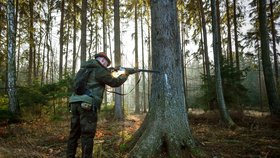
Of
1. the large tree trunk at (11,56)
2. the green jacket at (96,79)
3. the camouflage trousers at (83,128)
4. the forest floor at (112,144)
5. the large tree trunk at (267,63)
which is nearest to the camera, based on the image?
the camouflage trousers at (83,128)

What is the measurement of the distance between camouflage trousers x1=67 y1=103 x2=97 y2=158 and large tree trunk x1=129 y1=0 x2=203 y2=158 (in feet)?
3.08

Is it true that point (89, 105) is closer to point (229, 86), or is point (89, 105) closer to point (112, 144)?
point (112, 144)

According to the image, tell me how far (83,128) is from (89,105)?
A: 0.49m

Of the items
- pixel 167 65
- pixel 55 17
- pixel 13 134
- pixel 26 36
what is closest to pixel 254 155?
pixel 167 65

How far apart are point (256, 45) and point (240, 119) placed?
46.5 ft

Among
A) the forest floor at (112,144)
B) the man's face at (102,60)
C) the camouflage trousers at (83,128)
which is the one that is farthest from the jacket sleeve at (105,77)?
the forest floor at (112,144)

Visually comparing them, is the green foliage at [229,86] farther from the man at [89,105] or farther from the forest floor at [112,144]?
the man at [89,105]

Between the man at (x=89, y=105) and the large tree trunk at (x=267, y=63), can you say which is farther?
the large tree trunk at (x=267, y=63)

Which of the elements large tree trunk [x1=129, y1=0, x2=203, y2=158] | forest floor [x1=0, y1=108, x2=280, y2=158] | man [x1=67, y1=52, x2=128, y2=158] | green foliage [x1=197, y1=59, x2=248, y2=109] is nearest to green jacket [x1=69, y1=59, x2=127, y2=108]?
man [x1=67, y1=52, x2=128, y2=158]

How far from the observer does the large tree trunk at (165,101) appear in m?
5.78

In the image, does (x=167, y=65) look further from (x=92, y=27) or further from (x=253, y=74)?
(x=253, y=74)

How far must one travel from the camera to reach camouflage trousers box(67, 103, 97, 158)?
542 cm

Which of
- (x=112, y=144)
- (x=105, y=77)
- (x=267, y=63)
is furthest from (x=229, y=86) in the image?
(x=105, y=77)

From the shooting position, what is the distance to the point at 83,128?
5.43m
